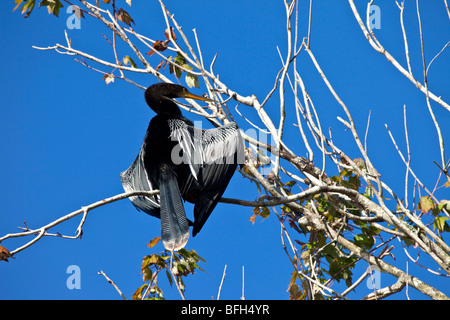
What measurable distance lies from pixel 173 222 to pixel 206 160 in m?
0.56

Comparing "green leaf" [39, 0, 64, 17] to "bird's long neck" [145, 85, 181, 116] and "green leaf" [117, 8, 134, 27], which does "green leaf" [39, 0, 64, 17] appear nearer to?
"green leaf" [117, 8, 134, 27]

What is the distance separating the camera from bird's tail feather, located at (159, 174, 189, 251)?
A: 3.84 meters

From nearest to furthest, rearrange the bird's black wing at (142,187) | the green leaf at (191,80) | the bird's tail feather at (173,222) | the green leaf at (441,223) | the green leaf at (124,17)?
the green leaf at (441,223)
the bird's tail feather at (173,222)
the bird's black wing at (142,187)
the green leaf at (191,80)
the green leaf at (124,17)

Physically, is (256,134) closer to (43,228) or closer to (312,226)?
(312,226)

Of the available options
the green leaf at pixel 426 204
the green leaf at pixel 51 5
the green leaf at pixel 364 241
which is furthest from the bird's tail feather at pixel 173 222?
the green leaf at pixel 51 5

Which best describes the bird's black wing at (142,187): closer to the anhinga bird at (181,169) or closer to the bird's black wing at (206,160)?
the anhinga bird at (181,169)

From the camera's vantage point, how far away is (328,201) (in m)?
4.14

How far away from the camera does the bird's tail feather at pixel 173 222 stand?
384 cm

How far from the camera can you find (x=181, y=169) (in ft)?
13.6

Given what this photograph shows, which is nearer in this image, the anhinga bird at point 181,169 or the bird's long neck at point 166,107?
the anhinga bird at point 181,169

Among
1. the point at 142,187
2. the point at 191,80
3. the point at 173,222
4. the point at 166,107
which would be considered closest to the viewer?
the point at 173,222

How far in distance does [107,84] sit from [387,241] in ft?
9.25

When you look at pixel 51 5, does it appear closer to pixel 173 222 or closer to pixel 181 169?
pixel 181 169

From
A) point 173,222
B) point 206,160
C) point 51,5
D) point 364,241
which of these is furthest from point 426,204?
point 51,5
